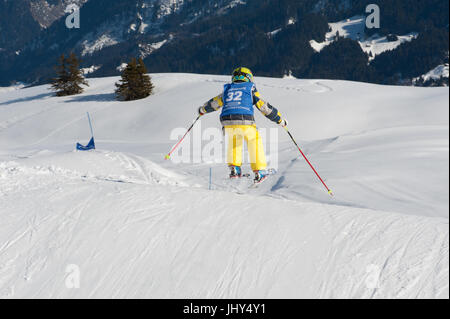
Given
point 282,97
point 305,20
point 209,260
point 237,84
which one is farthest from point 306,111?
point 305,20

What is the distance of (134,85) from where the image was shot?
2611 cm

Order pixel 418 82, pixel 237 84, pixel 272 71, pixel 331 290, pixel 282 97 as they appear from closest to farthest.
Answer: pixel 331 290
pixel 237 84
pixel 282 97
pixel 418 82
pixel 272 71

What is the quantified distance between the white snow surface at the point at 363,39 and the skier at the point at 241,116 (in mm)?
174766

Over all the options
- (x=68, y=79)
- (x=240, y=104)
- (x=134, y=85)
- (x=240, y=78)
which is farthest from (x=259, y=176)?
(x=68, y=79)

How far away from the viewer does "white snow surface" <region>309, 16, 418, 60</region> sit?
562 ft

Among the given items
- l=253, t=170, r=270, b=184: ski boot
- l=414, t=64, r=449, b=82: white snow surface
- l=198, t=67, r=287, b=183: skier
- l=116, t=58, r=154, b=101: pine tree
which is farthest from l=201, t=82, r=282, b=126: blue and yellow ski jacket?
l=414, t=64, r=449, b=82: white snow surface

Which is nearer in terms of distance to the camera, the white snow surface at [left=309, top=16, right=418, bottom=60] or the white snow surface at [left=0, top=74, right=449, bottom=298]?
the white snow surface at [left=0, top=74, right=449, bottom=298]

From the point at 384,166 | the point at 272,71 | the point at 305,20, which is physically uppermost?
the point at 305,20

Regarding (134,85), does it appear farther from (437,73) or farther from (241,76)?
(437,73)

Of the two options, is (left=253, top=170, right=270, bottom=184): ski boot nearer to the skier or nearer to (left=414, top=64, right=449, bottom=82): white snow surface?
the skier

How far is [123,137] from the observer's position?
791 inches

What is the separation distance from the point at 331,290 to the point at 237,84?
435 centimetres

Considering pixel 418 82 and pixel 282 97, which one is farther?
pixel 418 82
